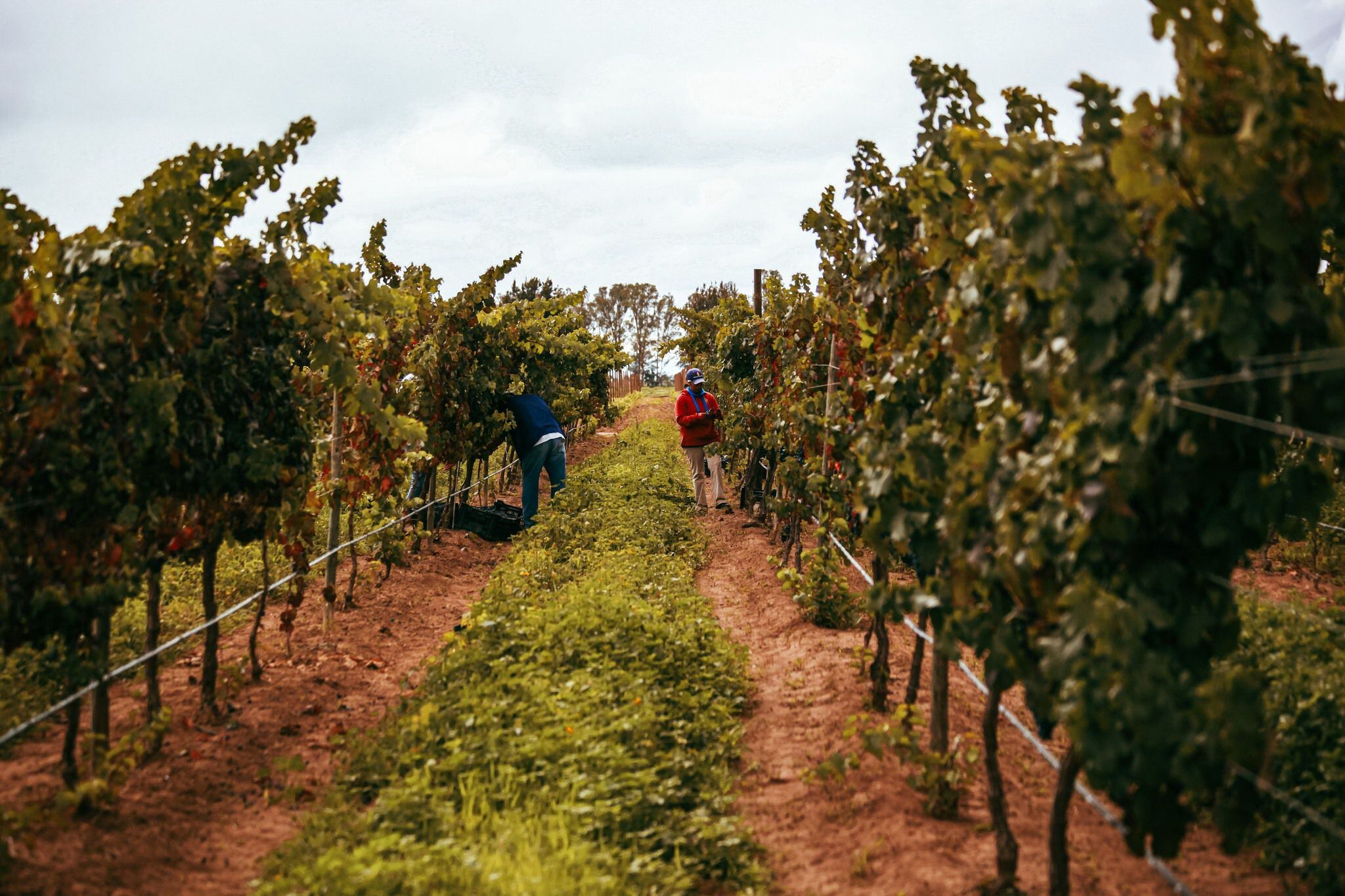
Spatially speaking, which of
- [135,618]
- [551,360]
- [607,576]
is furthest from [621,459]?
[135,618]

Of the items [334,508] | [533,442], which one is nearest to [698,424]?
[533,442]

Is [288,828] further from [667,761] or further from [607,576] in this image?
[607,576]

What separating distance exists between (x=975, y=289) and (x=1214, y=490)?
1.15m

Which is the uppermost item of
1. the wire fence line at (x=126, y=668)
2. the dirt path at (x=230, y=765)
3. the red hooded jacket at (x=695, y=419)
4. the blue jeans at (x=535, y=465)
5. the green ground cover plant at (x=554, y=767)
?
the red hooded jacket at (x=695, y=419)

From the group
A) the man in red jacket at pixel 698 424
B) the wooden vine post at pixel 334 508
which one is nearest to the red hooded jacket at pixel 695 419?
the man in red jacket at pixel 698 424

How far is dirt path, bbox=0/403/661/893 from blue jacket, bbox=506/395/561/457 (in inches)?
147

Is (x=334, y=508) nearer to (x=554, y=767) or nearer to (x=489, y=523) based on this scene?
(x=489, y=523)

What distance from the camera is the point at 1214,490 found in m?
2.75

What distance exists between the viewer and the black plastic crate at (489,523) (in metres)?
12.0

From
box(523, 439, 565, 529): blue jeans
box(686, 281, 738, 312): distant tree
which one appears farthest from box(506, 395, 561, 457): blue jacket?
box(686, 281, 738, 312): distant tree

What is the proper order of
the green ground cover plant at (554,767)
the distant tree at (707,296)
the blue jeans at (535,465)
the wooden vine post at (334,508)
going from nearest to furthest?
1. the green ground cover plant at (554,767)
2. the wooden vine post at (334,508)
3. the blue jeans at (535,465)
4. the distant tree at (707,296)

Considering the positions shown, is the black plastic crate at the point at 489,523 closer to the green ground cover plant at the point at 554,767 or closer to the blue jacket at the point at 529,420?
the blue jacket at the point at 529,420

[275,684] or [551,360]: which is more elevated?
[551,360]

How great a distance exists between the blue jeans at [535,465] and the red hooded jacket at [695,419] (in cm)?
205
